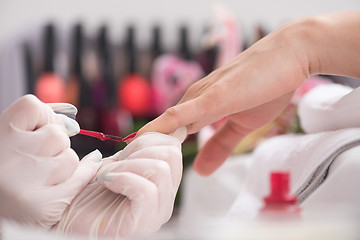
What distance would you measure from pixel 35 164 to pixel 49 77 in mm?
1184

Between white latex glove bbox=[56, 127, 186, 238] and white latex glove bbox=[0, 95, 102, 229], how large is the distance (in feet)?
0.04

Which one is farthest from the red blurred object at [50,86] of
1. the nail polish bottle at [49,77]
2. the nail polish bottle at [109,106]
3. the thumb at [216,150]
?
the thumb at [216,150]

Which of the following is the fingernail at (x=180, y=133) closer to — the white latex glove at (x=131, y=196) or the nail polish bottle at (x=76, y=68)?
the white latex glove at (x=131, y=196)

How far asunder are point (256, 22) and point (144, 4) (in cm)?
43

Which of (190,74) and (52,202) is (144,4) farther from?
(52,202)

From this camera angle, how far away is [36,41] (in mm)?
1490

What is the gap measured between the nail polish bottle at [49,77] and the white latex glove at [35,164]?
1041 millimetres

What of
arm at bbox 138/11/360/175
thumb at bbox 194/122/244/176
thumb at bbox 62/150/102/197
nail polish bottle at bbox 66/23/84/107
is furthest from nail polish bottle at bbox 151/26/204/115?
thumb at bbox 62/150/102/197

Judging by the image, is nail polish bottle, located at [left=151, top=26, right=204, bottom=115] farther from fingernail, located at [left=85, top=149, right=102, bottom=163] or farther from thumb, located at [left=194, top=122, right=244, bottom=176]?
fingernail, located at [left=85, top=149, right=102, bottom=163]

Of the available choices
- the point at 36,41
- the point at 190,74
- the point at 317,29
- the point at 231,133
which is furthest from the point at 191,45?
the point at 317,29

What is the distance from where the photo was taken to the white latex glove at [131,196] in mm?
279

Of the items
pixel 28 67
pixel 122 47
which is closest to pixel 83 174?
pixel 28 67

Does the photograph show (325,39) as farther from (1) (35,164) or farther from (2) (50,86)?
(2) (50,86)

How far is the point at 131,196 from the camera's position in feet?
0.93
